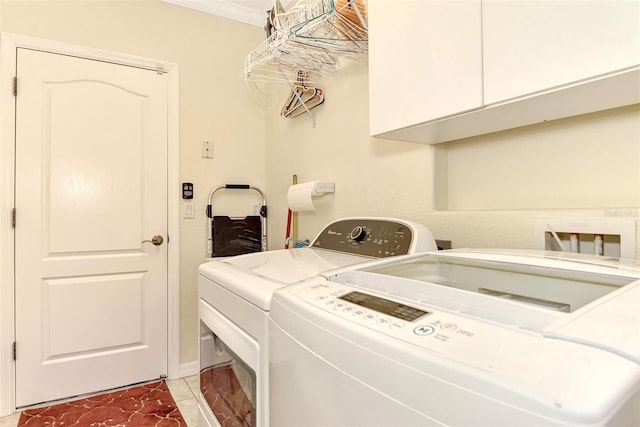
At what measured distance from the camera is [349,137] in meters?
1.91

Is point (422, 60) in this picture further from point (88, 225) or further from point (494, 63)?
point (88, 225)

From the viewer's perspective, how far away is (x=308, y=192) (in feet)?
6.48

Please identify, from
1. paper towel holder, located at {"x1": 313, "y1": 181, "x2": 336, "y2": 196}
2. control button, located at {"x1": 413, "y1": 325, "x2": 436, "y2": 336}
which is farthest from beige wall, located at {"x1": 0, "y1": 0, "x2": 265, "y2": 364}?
control button, located at {"x1": 413, "y1": 325, "x2": 436, "y2": 336}

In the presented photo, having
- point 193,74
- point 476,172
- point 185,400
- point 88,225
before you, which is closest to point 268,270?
point 476,172

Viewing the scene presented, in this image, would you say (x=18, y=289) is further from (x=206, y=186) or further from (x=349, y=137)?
(x=349, y=137)

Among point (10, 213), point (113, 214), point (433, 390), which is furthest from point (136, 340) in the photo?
point (433, 390)

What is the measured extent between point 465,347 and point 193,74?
2.62 metres

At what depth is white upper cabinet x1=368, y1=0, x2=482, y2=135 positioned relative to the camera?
0.97 m

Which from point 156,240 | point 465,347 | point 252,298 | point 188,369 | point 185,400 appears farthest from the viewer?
point 188,369

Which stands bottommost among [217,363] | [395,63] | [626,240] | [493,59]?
[217,363]

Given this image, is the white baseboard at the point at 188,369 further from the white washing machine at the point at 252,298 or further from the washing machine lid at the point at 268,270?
the washing machine lid at the point at 268,270

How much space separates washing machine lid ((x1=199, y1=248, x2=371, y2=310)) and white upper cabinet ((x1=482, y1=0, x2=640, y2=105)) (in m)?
0.63

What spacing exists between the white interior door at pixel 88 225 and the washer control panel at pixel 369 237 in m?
1.40

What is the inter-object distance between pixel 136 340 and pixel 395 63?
2.27m
